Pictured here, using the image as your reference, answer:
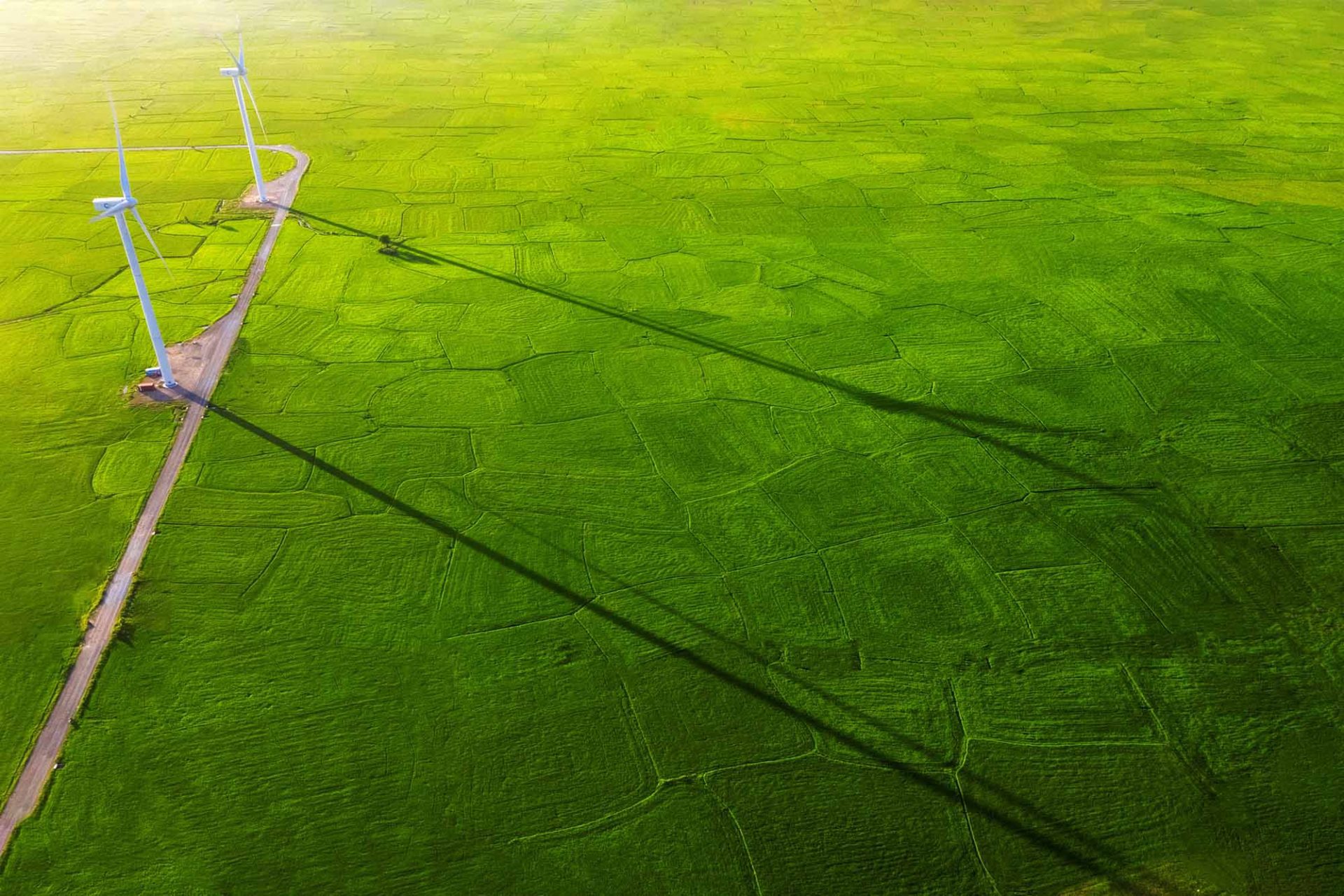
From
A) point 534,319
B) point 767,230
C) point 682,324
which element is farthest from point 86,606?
point 767,230

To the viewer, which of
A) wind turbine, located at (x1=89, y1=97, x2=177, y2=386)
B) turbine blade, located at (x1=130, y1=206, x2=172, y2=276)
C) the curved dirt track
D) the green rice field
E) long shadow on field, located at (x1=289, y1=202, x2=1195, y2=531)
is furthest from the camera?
long shadow on field, located at (x1=289, y1=202, x2=1195, y2=531)

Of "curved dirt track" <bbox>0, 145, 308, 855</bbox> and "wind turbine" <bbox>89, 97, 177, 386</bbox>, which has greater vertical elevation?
"wind turbine" <bbox>89, 97, 177, 386</bbox>

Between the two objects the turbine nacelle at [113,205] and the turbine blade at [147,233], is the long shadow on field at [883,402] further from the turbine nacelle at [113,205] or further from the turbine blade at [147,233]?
the turbine nacelle at [113,205]

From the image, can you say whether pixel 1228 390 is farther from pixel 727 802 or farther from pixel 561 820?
pixel 561 820

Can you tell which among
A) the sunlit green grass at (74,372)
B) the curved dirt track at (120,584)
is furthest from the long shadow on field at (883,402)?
the sunlit green grass at (74,372)

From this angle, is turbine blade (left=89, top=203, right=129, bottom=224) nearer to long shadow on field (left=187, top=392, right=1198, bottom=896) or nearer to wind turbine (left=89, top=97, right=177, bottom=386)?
wind turbine (left=89, top=97, right=177, bottom=386)

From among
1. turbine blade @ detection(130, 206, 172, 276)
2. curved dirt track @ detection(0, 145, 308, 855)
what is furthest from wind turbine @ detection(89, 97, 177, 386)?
curved dirt track @ detection(0, 145, 308, 855)
